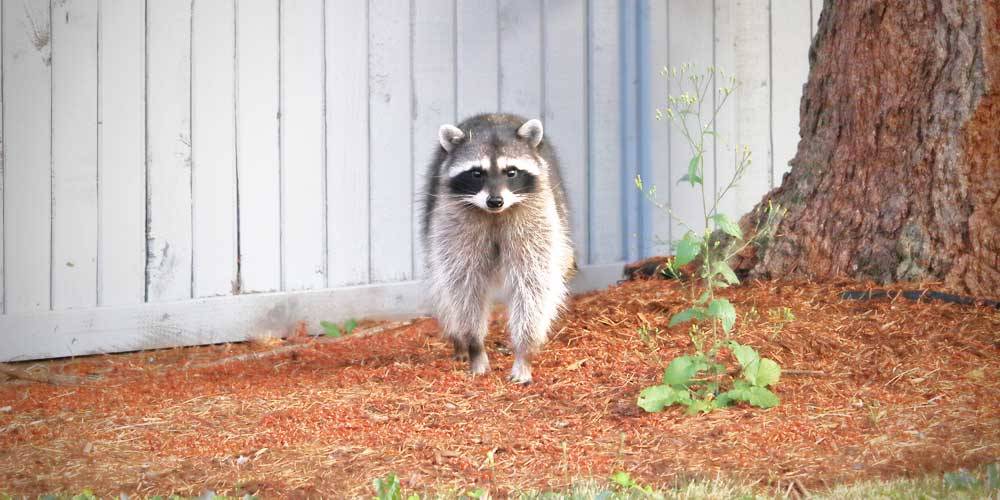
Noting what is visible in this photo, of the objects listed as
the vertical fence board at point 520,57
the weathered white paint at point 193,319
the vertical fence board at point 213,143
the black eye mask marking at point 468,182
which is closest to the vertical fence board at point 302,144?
the weathered white paint at point 193,319

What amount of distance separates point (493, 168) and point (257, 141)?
2048mm

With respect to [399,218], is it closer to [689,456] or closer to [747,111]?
[747,111]

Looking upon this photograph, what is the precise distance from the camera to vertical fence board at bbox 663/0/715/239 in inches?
318

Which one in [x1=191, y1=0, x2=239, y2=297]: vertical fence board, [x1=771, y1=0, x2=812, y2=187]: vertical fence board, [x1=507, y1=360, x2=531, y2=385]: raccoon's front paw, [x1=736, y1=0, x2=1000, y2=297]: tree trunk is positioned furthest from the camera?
[x1=771, y1=0, x2=812, y2=187]: vertical fence board

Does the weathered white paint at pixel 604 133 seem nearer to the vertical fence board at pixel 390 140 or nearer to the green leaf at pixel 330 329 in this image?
the vertical fence board at pixel 390 140

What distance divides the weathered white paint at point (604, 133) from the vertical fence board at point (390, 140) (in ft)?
4.54

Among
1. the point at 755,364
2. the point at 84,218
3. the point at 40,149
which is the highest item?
the point at 40,149

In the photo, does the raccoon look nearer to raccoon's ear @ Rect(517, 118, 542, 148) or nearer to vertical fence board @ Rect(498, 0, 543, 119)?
raccoon's ear @ Rect(517, 118, 542, 148)

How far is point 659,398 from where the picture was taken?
455 centimetres

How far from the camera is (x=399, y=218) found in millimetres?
7285

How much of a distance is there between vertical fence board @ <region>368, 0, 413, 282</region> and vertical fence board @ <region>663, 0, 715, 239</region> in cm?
205

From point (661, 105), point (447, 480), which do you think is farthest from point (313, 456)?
point (661, 105)

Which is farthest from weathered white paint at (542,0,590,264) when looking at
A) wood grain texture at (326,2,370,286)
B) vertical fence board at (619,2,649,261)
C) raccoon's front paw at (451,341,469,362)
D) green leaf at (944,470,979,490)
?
green leaf at (944,470,979,490)

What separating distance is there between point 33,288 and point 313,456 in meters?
2.87
